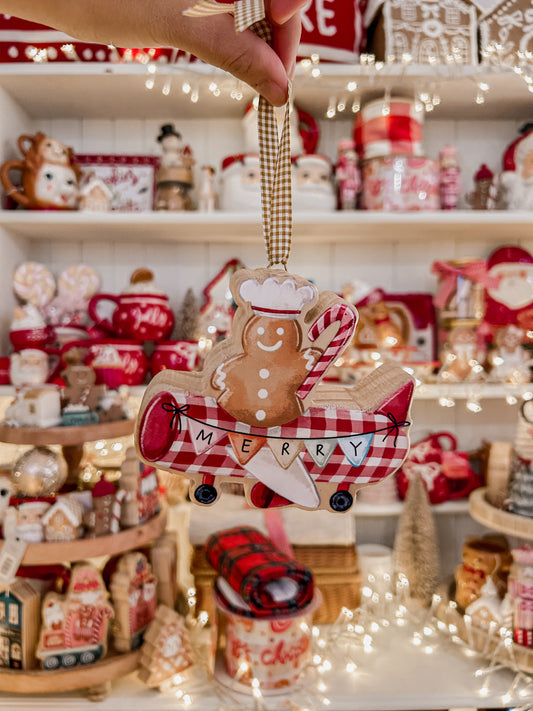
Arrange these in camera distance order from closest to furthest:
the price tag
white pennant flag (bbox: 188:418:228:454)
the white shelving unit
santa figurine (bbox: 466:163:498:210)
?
white pennant flag (bbox: 188:418:228:454)
the price tag
the white shelving unit
santa figurine (bbox: 466:163:498:210)

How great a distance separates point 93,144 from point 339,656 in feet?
4.84

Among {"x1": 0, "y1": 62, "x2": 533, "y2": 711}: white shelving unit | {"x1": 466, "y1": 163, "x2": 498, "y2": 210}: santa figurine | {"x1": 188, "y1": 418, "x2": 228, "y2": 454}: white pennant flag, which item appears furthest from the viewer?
{"x1": 466, "y1": 163, "x2": 498, "y2": 210}: santa figurine

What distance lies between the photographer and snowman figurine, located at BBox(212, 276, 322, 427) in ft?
1.77

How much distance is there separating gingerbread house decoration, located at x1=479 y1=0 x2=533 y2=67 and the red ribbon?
0.51 m

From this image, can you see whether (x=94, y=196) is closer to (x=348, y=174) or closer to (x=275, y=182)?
(x=348, y=174)

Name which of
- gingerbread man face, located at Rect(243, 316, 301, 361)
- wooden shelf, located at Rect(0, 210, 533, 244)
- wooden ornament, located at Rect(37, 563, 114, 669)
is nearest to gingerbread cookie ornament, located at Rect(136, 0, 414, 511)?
gingerbread man face, located at Rect(243, 316, 301, 361)

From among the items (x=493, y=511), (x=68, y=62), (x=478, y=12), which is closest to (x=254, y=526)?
(x=493, y=511)

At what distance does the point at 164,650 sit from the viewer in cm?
109

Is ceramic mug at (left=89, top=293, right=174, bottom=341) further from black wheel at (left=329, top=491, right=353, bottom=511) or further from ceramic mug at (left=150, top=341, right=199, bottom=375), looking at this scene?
black wheel at (left=329, top=491, right=353, bottom=511)

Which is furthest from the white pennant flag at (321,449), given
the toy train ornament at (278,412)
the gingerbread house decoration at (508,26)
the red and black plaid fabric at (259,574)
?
the gingerbread house decoration at (508,26)

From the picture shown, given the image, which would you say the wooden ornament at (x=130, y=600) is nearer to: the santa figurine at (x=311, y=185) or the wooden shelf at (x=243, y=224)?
the wooden shelf at (x=243, y=224)

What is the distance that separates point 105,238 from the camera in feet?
4.92

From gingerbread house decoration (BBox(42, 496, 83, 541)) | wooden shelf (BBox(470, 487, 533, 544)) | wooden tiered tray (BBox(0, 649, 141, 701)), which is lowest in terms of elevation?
wooden tiered tray (BBox(0, 649, 141, 701))

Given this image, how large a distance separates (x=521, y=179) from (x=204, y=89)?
0.83 metres
